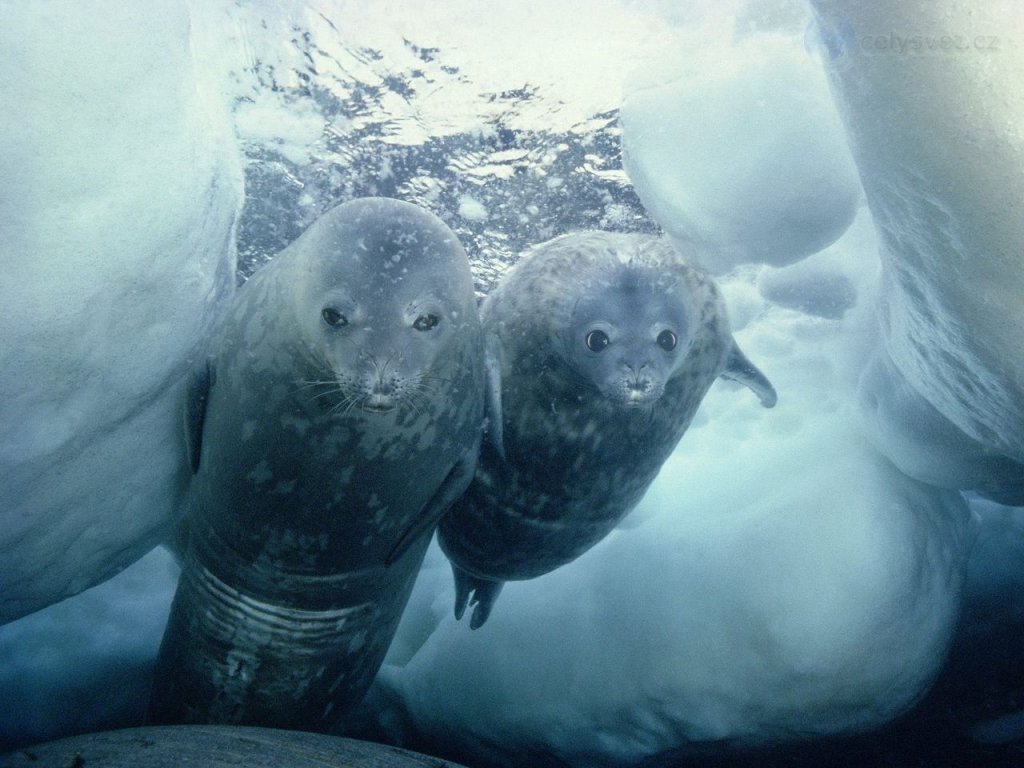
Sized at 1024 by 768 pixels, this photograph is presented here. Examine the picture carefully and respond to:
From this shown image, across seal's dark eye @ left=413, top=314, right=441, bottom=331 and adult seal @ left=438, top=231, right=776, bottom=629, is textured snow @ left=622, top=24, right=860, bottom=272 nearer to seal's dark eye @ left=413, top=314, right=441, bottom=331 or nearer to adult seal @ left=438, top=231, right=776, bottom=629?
adult seal @ left=438, top=231, right=776, bottom=629

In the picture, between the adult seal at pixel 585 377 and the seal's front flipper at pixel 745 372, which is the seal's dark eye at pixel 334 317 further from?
the seal's front flipper at pixel 745 372

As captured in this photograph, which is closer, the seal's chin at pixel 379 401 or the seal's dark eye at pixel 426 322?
the seal's chin at pixel 379 401

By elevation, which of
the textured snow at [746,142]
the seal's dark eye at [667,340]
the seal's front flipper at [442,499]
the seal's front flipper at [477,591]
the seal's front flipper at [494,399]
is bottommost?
the seal's front flipper at [477,591]

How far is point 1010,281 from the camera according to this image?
8.73 feet

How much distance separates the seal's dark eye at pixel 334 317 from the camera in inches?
99.0

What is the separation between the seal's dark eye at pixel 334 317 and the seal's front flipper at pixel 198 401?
895mm


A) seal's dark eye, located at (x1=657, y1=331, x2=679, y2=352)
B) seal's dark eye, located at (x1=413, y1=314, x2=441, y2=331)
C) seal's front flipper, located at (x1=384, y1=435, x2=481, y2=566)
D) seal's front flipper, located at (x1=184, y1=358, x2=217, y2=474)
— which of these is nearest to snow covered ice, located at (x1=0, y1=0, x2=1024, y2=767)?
seal's front flipper, located at (x1=184, y1=358, x2=217, y2=474)

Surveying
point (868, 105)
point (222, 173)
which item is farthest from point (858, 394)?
point (222, 173)

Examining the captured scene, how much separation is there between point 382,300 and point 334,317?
225mm

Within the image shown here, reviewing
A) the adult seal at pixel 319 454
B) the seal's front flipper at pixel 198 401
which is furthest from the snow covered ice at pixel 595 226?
the adult seal at pixel 319 454

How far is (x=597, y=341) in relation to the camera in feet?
10.0

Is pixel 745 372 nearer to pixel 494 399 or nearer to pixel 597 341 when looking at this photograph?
pixel 597 341

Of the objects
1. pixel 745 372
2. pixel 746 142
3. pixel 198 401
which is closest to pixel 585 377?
pixel 745 372

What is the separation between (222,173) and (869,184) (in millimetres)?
3629
